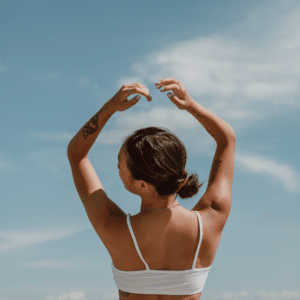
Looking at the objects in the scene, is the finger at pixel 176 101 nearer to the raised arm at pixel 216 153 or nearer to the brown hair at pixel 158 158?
the raised arm at pixel 216 153

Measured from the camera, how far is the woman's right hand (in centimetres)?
443

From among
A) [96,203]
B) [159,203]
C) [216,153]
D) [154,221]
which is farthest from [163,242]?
[216,153]

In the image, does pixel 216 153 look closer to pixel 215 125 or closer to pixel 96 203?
pixel 215 125

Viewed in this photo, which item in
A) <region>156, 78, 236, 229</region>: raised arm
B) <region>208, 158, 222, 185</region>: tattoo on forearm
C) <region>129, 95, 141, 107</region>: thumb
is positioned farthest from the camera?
<region>208, 158, 222, 185</region>: tattoo on forearm

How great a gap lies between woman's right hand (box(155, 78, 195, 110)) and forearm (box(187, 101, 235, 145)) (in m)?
0.15

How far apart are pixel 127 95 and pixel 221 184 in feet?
5.06

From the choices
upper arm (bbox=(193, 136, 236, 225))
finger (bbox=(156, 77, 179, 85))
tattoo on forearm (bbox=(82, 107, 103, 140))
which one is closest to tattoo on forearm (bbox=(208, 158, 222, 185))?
upper arm (bbox=(193, 136, 236, 225))

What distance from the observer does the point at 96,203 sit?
425cm

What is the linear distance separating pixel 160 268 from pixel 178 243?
0.33 m

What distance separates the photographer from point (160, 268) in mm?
4098

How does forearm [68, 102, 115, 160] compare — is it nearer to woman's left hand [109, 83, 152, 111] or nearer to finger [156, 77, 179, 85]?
woman's left hand [109, 83, 152, 111]

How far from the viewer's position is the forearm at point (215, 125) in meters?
4.80

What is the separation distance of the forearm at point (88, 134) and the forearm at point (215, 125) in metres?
1.09

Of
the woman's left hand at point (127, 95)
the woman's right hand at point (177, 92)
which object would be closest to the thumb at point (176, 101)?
the woman's right hand at point (177, 92)
